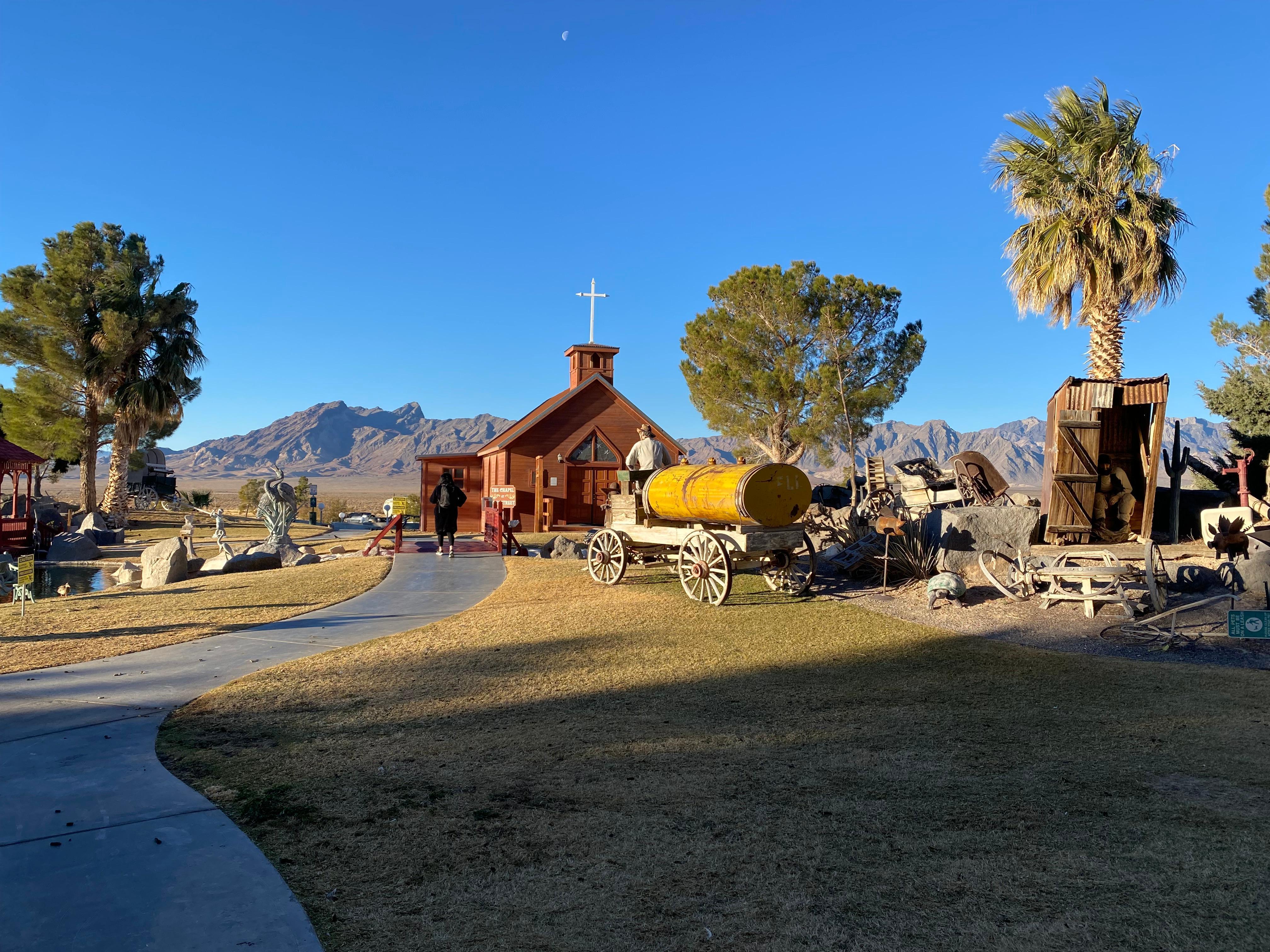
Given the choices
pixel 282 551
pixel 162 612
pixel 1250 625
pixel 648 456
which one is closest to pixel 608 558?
pixel 648 456

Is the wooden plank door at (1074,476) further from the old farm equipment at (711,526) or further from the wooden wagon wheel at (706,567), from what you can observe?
the wooden wagon wheel at (706,567)

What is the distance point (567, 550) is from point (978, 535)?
31.5 feet

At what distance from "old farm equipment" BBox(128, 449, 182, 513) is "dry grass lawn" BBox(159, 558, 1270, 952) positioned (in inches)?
1657

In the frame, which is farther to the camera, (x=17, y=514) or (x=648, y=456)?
(x=17, y=514)

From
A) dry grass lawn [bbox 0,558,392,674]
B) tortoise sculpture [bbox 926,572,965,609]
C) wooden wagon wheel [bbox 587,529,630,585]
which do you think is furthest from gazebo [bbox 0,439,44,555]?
tortoise sculpture [bbox 926,572,965,609]

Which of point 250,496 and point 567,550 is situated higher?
point 250,496

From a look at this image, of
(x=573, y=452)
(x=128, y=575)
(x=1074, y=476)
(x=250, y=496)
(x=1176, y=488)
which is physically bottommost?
(x=128, y=575)

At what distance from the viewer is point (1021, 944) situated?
3330 mm

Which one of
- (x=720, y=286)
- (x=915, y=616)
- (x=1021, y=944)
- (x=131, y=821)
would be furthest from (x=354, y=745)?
(x=720, y=286)

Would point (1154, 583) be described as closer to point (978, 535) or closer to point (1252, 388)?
point (978, 535)

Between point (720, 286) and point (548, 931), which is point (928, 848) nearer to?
point (548, 931)

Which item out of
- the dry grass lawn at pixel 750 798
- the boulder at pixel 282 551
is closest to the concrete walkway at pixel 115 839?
the dry grass lawn at pixel 750 798

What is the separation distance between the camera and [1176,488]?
59.2 ft

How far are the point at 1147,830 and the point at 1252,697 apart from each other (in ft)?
12.9
